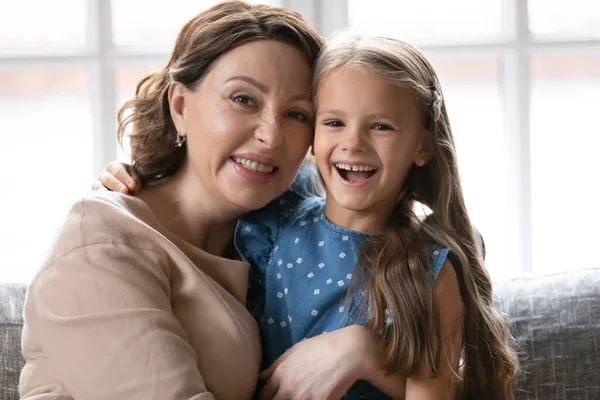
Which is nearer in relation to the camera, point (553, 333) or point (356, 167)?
point (356, 167)

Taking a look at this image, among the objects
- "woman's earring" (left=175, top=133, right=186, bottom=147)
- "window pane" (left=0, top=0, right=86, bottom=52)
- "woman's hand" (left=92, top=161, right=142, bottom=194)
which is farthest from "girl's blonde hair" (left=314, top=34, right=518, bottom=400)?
"window pane" (left=0, top=0, right=86, bottom=52)

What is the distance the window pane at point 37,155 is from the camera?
2.78m

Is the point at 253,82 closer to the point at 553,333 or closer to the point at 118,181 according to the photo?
the point at 118,181

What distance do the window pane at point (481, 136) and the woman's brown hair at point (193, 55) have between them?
105 centimetres

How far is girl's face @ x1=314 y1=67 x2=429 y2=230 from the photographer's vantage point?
5.72ft

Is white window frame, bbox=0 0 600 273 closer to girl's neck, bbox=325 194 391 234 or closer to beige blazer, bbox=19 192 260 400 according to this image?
girl's neck, bbox=325 194 391 234

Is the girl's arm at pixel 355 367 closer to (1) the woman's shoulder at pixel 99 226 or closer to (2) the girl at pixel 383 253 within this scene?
(2) the girl at pixel 383 253

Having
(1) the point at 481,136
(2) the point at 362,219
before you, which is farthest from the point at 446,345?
(1) the point at 481,136

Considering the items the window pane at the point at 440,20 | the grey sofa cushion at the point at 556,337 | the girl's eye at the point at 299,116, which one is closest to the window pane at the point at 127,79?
the window pane at the point at 440,20

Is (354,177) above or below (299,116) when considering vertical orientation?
below

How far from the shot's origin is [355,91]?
1750 millimetres

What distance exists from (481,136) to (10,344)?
160cm

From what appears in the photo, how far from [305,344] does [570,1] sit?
1645 mm

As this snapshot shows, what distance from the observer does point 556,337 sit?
222 cm
